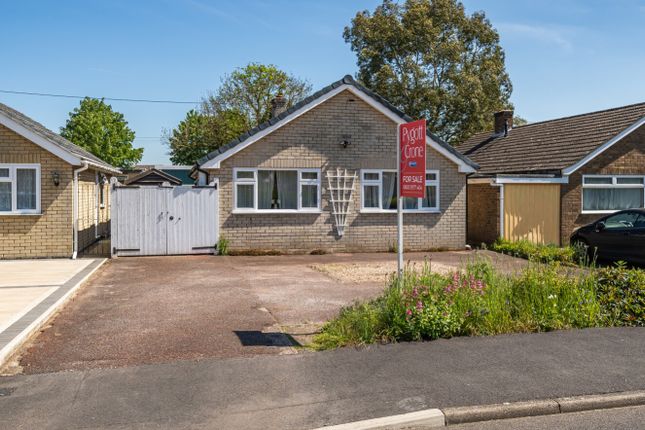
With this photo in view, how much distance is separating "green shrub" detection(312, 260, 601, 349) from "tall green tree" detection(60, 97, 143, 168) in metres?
55.6

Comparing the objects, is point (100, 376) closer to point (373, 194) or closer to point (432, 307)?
point (432, 307)

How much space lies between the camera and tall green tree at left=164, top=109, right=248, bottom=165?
46094 mm

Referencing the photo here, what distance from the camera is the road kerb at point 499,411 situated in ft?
17.1

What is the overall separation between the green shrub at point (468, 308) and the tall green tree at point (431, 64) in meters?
31.8

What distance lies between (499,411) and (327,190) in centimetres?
1311

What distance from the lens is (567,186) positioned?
1950cm

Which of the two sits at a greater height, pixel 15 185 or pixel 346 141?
pixel 346 141

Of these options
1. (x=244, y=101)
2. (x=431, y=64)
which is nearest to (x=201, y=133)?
(x=244, y=101)

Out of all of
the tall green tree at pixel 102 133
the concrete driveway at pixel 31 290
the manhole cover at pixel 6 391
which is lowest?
the manhole cover at pixel 6 391

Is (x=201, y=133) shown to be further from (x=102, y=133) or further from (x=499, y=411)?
(x=499, y=411)

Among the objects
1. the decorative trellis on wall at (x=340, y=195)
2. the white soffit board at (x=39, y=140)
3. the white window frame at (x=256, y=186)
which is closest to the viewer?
the white soffit board at (x=39, y=140)

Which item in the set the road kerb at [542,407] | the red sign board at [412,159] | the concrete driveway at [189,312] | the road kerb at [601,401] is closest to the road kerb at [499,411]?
the road kerb at [542,407]

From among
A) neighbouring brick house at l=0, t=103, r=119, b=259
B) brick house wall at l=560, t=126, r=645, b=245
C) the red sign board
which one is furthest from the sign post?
brick house wall at l=560, t=126, r=645, b=245

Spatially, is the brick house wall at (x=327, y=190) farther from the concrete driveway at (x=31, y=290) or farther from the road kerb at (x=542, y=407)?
the road kerb at (x=542, y=407)
